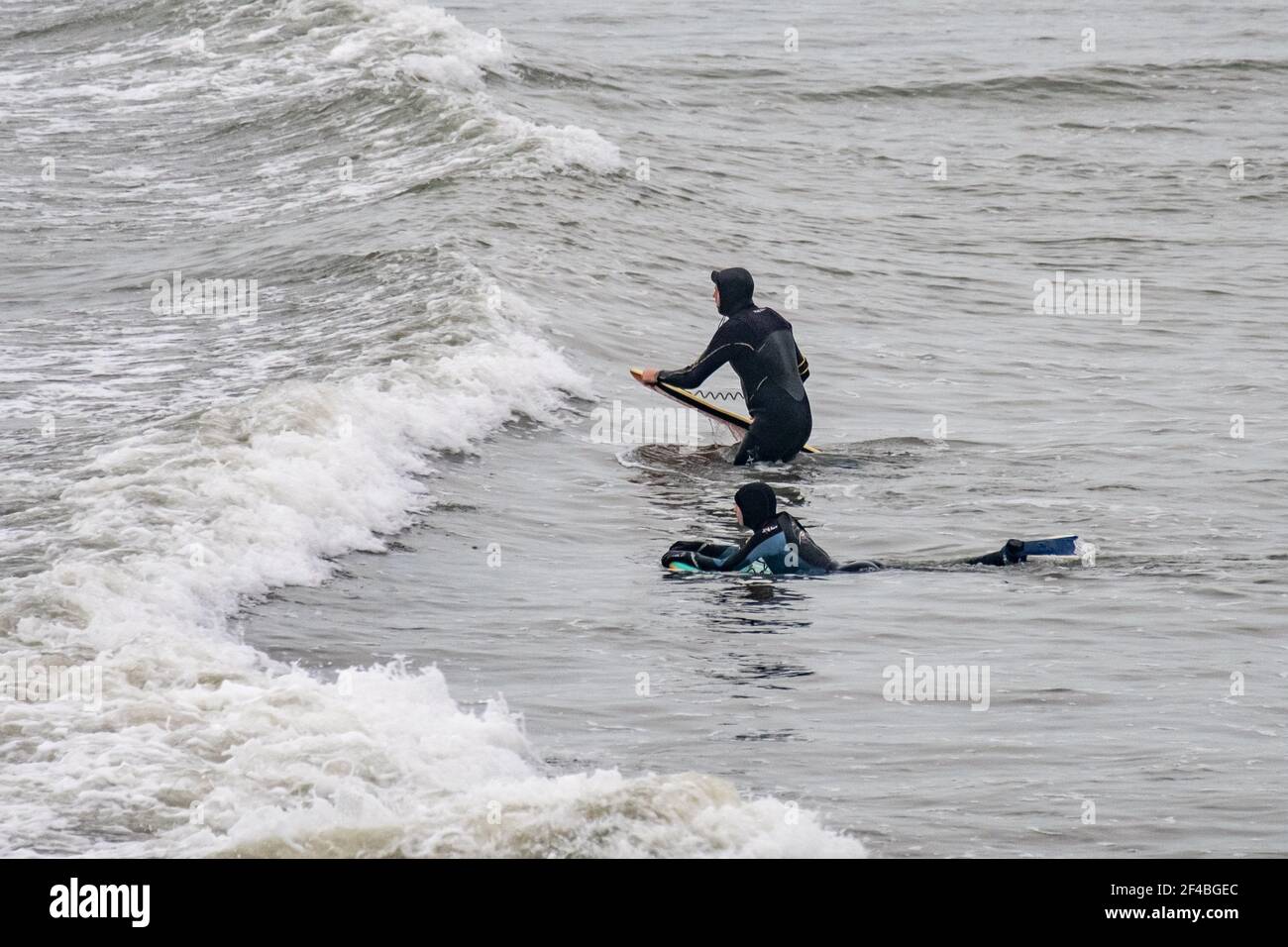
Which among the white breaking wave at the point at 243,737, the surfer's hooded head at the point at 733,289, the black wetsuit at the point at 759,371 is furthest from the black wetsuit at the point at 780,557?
the surfer's hooded head at the point at 733,289

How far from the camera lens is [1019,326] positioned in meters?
22.0

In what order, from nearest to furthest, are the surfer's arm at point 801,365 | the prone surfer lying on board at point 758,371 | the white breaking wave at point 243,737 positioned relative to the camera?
the white breaking wave at point 243,737 → the prone surfer lying on board at point 758,371 → the surfer's arm at point 801,365

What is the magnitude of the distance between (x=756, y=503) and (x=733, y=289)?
4171 millimetres

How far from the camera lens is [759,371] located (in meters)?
16.0

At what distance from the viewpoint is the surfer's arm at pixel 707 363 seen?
52.2 ft

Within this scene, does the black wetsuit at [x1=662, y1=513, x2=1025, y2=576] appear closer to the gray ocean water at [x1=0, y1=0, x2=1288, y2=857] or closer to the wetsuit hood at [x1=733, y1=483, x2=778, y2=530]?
the wetsuit hood at [x1=733, y1=483, x2=778, y2=530]

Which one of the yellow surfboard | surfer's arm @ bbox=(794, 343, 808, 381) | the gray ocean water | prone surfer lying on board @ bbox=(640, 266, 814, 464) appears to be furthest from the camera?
the yellow surfboard

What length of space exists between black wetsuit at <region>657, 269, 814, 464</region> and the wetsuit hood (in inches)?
138

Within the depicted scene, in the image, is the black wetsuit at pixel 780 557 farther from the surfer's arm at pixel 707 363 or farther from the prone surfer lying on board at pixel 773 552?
the surfer's arm at pixel 707 363

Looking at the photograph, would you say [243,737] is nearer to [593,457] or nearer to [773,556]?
[773,556]

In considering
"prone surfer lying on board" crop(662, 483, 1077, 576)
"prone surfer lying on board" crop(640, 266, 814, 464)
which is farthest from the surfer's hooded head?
"prone surfer lying on board" crop(662, 483, 1077, 576)

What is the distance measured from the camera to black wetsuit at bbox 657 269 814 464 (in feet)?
52.1
